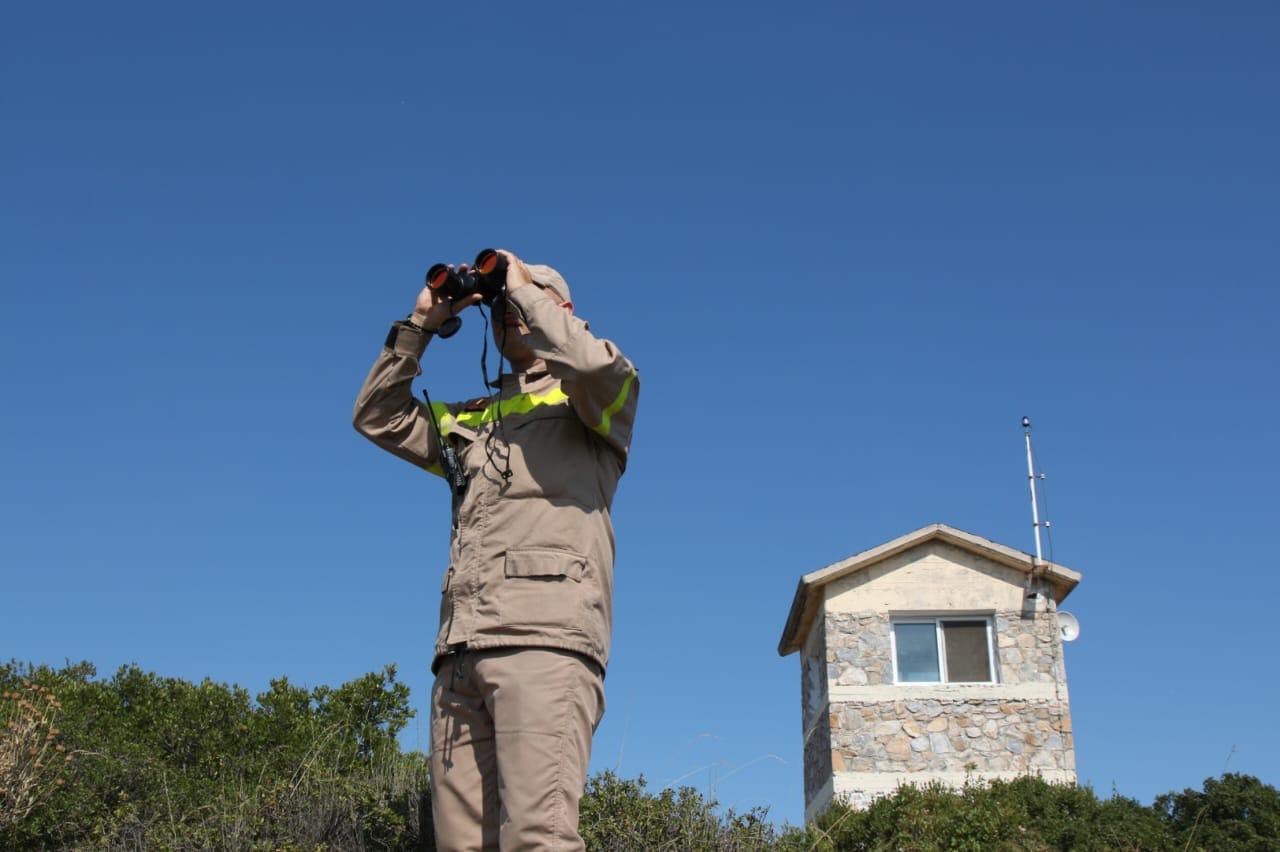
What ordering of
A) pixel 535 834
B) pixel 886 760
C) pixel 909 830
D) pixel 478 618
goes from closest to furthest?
pixel 535 834 < pixel 478 618 < pixel 909 830 < pixel 886 760

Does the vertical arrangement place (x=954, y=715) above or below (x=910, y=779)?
above

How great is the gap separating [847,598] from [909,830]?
5.39m

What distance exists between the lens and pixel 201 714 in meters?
7.87

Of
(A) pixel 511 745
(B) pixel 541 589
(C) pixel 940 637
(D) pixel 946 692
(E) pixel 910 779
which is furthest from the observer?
(C) pixel 940 637

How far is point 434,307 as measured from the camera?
3.45 metres

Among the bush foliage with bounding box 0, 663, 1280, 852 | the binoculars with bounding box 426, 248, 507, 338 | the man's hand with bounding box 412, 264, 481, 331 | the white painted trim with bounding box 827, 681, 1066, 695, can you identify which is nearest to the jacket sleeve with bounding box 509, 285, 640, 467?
the binoculars with bounding box 426, 248, 507, 338

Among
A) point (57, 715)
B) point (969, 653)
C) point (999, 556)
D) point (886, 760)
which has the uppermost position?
point (999, 556)

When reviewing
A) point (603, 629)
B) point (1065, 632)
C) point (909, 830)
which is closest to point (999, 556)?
point (1065, 632)

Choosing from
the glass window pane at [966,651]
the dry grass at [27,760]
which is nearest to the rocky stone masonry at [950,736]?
the glass window pane at [966,651]

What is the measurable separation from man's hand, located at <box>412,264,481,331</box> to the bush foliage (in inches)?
84.6

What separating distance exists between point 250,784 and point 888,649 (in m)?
11.0

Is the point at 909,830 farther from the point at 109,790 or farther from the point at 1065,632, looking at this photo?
the point at 109,790

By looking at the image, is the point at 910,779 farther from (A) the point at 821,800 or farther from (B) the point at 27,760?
(B) the point at 27,760

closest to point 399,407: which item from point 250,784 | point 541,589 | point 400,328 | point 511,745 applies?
point 400,328
